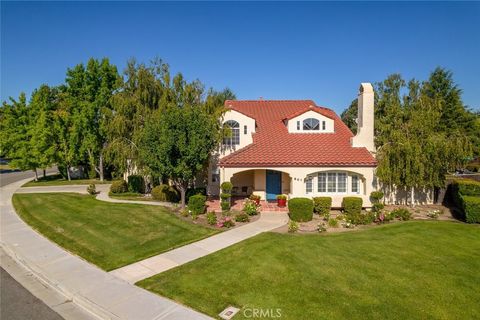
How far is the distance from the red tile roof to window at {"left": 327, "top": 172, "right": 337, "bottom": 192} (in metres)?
1.04

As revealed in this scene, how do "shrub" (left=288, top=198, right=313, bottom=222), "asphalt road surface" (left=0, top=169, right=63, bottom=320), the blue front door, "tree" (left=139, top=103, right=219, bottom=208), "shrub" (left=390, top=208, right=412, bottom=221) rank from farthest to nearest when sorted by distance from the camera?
the blue front door → "tree" (left=139, top=103, right=219, bottom=208) → "shrub" (left=390, top=208, right=412, bottom=221) → "shrub" (left=288, top=198, right=313, bottom=222) → "asphalt road surface" (left=0, top=169, right=63, bottom=320)

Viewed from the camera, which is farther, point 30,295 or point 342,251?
point 342,251

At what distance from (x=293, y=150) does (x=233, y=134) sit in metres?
4.86

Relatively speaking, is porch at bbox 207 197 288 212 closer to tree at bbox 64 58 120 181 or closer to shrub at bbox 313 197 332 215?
shrub at bbox 313 197 332 215

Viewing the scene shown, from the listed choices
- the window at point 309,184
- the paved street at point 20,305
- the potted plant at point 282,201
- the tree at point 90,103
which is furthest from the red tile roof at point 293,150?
the tree at point 90,103

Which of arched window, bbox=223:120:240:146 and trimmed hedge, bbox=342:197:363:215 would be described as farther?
arched window, bbox=223:120:240:146

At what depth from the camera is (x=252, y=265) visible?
11344 millimetres

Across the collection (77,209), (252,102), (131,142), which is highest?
(252,102)

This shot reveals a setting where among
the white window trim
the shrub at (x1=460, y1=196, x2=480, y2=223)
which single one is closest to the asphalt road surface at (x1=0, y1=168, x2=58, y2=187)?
the white window trim

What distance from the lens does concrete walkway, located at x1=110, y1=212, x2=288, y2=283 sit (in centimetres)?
1102

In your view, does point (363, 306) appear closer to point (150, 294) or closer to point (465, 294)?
point (465, 294)

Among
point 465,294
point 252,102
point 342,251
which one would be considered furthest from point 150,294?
point 252,102

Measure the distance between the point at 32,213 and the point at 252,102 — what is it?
19.6 metres

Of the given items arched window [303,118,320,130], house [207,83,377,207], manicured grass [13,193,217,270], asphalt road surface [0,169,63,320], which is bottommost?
asphalt road surface [0,169,63,320]
